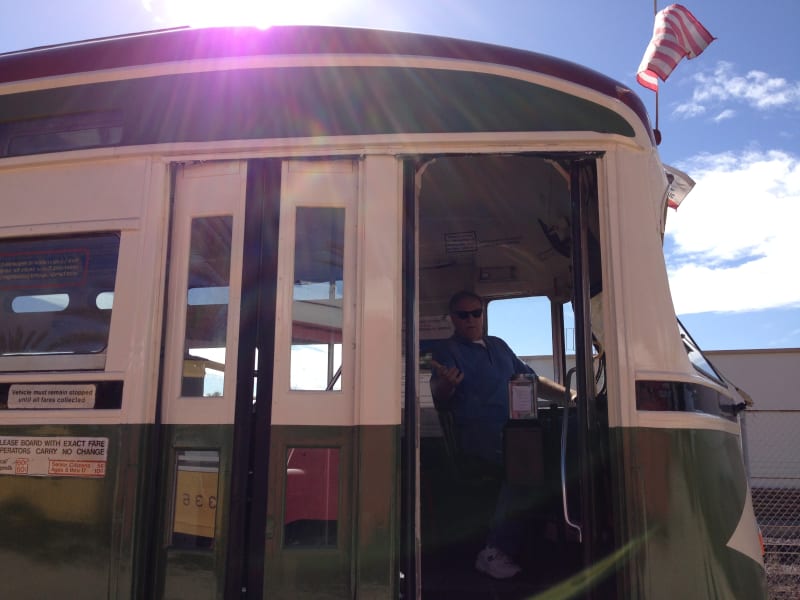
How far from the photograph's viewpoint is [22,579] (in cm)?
293

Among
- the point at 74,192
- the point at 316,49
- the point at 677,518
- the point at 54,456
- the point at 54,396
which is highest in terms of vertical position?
the point at 316,49

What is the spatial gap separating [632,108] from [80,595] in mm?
3127

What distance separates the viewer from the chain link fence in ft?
27.9

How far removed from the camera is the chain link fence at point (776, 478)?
8.52 metres

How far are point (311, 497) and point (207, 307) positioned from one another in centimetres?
92

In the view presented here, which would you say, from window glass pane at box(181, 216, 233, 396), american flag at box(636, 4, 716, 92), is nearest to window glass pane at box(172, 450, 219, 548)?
window glass pane at box(181, 216, 233, 396)

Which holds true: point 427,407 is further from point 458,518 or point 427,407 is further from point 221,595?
point 221,595

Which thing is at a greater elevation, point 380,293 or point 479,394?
point 380,293

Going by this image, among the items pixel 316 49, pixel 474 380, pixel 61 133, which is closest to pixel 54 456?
pixel 61 133

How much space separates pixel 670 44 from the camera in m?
4.32

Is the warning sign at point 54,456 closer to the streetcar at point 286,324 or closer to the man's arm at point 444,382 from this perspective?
the streetcar at point 286,324

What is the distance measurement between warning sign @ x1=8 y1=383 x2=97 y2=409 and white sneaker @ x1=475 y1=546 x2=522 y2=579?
207cm

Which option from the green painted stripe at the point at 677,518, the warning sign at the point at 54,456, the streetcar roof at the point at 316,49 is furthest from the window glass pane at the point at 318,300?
the green painted stripe at the point at 677,518

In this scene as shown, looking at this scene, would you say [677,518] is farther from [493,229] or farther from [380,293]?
[493,229]
